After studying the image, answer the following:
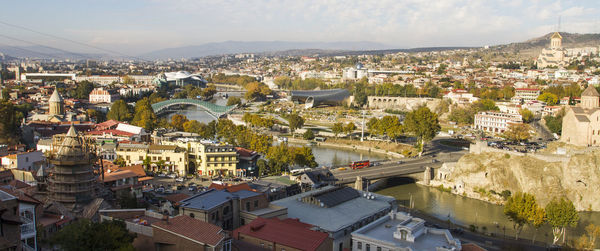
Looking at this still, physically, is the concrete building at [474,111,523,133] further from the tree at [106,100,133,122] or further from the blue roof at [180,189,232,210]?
the blue roof at [180,189,232,210]

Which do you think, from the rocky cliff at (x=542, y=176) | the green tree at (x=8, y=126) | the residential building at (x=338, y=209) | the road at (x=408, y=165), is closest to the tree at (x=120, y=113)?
the green tree at (x=8, y=126)

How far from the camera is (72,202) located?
880 cm

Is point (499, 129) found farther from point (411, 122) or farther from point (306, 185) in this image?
point (306, 185)

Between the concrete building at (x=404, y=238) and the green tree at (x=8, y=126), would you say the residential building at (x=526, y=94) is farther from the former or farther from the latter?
the green tree at (x=8, y=126)

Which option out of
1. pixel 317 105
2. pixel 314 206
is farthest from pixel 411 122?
pixel 317 105

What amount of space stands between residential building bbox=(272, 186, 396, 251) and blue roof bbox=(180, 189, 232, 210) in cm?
144

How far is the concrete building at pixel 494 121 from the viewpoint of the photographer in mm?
26031

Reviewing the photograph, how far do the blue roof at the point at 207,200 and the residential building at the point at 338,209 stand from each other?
1.44m

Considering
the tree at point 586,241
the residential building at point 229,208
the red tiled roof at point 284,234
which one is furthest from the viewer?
the tree at point 586,241

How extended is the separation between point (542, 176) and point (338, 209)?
8.55 metres

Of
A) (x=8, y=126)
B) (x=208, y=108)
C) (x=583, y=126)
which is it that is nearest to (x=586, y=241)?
(x=583, y=126)

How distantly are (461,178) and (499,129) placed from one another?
1176 centimetres

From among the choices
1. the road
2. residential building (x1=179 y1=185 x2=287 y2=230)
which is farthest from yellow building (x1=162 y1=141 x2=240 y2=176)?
residential building (x1=179 y1=185 x2=287 y2=230)

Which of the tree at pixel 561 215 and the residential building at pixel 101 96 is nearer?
the tree at pixel 561 215
